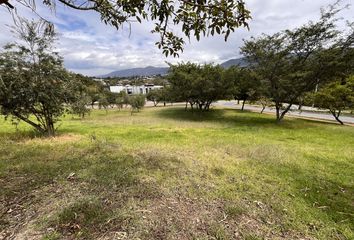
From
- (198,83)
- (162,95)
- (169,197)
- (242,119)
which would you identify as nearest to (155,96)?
(162,95)

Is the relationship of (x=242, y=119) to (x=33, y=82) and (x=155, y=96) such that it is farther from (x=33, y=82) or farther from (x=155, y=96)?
(x=155, y=96)

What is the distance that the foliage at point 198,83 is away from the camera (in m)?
18.4

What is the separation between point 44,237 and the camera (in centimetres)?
213

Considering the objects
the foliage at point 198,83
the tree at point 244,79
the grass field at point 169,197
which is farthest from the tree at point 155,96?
the grass field at point 169,197

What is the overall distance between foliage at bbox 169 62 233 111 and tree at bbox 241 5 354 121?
3.69 m

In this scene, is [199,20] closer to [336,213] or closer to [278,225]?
[278,225]

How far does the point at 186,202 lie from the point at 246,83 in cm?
1613

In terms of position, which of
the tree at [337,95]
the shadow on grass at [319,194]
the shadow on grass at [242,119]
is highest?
the tree at [337,95]

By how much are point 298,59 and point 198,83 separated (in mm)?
7312

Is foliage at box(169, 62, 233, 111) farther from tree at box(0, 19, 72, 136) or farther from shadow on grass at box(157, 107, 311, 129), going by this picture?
tree at box(0, 19, 72, 136)

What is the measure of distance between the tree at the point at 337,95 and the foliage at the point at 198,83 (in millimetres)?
6545

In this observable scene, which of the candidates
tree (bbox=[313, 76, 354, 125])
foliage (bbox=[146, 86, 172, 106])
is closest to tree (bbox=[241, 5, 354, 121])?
tree (bbox=[313, 76, 354, 125])

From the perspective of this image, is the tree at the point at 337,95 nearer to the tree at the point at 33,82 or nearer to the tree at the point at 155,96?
the tree at the point at 33,82

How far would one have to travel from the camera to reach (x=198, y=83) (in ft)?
59.8
